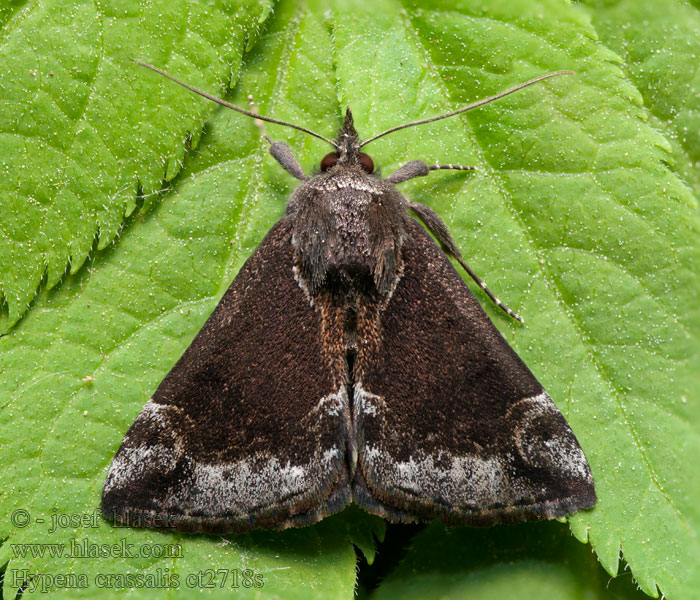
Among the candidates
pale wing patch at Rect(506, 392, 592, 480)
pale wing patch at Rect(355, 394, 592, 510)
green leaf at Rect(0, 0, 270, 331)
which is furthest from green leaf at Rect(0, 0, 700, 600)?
pale wing patch at Rect(355, 394, 592, 510)

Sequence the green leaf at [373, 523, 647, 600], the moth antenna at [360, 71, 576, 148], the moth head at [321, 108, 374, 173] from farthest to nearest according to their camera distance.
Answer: the green leaf at [373, 523, 647, 600] → the moth head at [321, 108, 374, 173] → the moth antenna at [360, 71, 576, 148]

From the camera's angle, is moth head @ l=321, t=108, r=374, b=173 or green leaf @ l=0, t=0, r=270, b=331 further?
moth head @ l=321, t=108, r=374, b=173

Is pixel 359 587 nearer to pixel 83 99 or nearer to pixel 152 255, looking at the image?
pixel 152 255

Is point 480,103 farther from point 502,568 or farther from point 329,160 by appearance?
point 502,568

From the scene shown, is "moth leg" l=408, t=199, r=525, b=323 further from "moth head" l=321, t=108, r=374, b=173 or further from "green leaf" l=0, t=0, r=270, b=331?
"green leaf" l=0, t=0, r=270, b=331

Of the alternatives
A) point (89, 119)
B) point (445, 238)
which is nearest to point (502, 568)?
point (445, 238)
